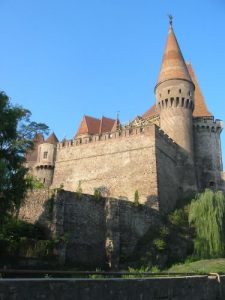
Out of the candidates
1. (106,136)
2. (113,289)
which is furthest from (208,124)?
(113,289)

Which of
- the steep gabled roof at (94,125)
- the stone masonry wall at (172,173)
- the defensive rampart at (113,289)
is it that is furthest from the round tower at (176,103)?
the defensive rampart at (113,289)

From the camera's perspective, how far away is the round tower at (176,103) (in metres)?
37.8

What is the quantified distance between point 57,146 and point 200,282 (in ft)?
97.7

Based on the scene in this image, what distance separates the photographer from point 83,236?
2378 centimetres

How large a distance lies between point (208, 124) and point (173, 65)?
723 centimetres

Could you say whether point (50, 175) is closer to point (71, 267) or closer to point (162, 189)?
point (162, 189)

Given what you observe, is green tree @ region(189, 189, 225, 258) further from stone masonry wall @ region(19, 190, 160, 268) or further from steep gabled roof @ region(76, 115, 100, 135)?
steep gabled roof @ region(76, 115, 100, 135)

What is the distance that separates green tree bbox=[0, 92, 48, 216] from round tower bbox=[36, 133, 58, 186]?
1818cm

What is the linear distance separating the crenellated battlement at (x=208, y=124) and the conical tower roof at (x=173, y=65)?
15.1 ft

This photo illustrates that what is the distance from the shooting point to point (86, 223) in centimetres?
2420

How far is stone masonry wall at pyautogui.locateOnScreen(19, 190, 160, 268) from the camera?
22734 millimetres

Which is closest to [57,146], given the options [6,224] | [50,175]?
[50,175]

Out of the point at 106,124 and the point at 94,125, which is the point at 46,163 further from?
the point at 106,124

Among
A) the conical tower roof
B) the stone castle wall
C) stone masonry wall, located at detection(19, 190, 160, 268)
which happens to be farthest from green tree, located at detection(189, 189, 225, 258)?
the conical tower roof
